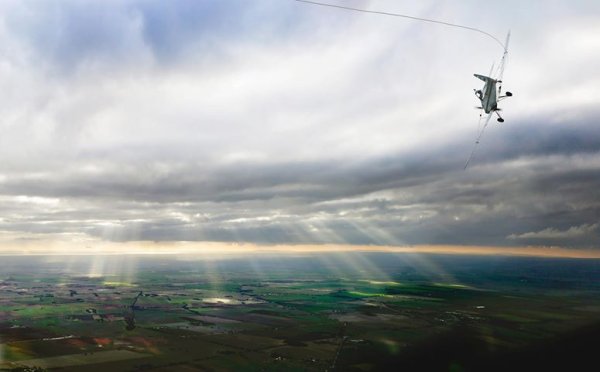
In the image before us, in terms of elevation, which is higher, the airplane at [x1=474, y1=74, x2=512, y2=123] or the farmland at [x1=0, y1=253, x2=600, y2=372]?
the airplane at [x1=474, y1=74, x2=512, y2=123]

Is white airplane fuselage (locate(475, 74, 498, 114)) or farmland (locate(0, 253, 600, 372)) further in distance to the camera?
farmland (locate(0, 253, 600, 372))

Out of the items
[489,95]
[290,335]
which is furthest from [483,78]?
[290,335]

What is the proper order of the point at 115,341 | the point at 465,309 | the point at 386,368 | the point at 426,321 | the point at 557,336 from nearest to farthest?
the point at 386,368 → the point at 115,341 → the point at 557,336 → the point at 426,321 → the point at 465,309

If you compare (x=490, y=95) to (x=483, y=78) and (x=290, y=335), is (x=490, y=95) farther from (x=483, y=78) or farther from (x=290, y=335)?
(x=290, y=335)

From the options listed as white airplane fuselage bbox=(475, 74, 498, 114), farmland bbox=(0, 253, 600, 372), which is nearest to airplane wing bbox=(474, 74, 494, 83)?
white airplane fuselage bbox=(475, 74, 498, 114)

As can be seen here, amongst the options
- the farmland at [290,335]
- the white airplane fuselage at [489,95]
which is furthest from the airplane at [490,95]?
the farmland at [290,335]

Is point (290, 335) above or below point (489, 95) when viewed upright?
below

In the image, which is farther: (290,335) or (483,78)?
(290,335)

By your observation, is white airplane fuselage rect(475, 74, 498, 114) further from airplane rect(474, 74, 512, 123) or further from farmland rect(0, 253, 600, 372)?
farmland rect(0, 253, 600, 372)

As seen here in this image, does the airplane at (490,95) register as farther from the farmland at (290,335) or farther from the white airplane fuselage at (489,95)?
the farmland at (290,335)

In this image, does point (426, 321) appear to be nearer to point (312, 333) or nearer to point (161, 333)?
point (312, 333)

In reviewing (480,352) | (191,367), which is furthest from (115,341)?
(480,352)
